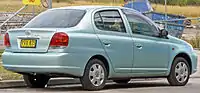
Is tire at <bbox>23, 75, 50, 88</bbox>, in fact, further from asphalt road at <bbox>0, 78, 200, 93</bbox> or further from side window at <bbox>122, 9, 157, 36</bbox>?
side window at <bbox>122, 9, 157, 36</bbox>

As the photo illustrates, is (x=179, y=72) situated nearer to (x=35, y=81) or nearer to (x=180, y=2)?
(x=35, y=81)

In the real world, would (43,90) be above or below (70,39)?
below

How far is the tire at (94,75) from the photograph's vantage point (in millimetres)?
10930

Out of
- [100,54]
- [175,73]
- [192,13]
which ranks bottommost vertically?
[192,13]

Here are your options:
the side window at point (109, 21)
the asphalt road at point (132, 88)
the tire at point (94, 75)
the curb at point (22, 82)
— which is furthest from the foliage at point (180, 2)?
the tire at point (94, 75)

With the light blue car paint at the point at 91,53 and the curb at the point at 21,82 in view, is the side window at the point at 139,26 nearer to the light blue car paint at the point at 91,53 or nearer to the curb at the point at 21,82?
the light blue car paint at the point at 91,53

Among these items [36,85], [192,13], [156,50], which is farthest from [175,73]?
[192,13]

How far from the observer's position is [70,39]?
10617 millimetres

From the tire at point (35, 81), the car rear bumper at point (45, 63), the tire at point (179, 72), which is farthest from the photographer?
the tire at point (179, 72)

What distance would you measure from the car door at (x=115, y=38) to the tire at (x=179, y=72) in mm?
1343

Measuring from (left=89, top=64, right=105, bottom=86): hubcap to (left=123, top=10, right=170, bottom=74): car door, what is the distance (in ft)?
3.13

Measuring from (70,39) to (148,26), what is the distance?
2305 mm

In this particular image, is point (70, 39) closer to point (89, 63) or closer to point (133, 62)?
point (89, 63)

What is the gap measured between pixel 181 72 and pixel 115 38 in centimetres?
212
